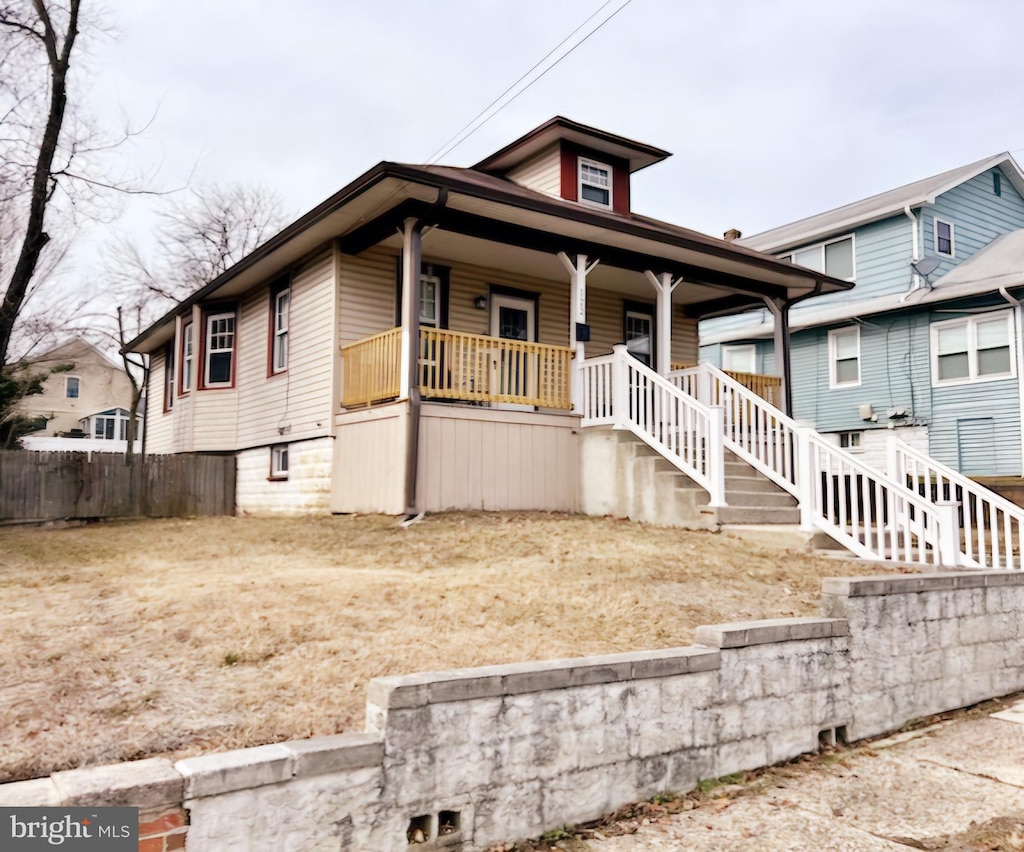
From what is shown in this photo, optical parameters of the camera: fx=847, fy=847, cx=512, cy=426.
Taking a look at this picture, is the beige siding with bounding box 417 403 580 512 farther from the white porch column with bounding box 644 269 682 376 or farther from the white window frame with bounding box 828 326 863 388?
the white window frame with bounding box 828 326 863 388

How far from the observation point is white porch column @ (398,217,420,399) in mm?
10570

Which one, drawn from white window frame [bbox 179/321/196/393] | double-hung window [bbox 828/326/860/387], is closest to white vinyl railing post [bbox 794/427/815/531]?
double-hung window [bbox 828/326/860/387]

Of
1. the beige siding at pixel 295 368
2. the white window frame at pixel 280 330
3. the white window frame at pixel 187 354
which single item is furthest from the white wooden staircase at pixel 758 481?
the white window frame at pixel 187 354

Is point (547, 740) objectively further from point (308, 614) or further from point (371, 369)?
point (371, 369)

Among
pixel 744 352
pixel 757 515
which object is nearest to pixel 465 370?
pixel 757 515

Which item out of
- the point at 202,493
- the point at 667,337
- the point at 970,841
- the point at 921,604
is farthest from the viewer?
the point at 202,493

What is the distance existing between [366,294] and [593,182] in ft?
16.2

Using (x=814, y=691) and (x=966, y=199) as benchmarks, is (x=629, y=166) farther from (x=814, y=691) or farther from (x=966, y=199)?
(x=814, y=691)

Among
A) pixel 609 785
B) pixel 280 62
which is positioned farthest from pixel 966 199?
pixel 609 785

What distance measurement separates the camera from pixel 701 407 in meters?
10.1

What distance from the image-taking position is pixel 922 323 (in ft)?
61.1

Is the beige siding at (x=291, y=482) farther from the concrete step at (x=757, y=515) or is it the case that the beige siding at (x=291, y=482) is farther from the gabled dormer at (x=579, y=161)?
the gabled dormer at (x=579, y=161)

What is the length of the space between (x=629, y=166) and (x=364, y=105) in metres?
7.90

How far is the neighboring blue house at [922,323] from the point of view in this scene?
56.9 ft
